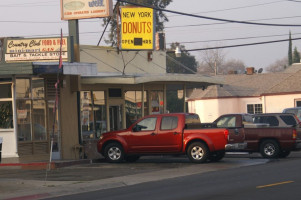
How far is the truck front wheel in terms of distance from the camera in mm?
21891

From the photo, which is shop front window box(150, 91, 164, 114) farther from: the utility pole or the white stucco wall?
the white stucco wall

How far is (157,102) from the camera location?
31562 millimetres

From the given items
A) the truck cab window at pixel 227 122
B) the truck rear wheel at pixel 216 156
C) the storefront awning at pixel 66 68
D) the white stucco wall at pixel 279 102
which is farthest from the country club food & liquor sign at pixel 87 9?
the white stucco wall at pixel 279 102

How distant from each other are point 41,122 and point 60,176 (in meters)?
5.89

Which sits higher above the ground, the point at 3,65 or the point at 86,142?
the point at 3,65

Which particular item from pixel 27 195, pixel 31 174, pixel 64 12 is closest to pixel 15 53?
pixel 64 12

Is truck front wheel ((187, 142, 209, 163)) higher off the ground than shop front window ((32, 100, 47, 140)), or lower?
lower

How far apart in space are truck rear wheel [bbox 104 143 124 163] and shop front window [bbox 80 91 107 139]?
3.93m

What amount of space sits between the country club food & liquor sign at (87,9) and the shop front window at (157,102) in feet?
19.3

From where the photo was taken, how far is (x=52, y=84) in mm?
25109

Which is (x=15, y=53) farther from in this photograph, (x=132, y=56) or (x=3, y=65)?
(x=132, y=56)

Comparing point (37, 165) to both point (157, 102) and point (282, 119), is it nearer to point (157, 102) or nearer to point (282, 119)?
point (282, 119)

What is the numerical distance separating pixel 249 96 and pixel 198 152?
36.1 meters

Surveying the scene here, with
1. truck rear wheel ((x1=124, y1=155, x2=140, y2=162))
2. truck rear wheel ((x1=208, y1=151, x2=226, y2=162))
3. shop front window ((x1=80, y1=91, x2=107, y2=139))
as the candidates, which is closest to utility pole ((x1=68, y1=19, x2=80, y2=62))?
shop front window ((x1=80, y1=91, x2=107, y2=139))
